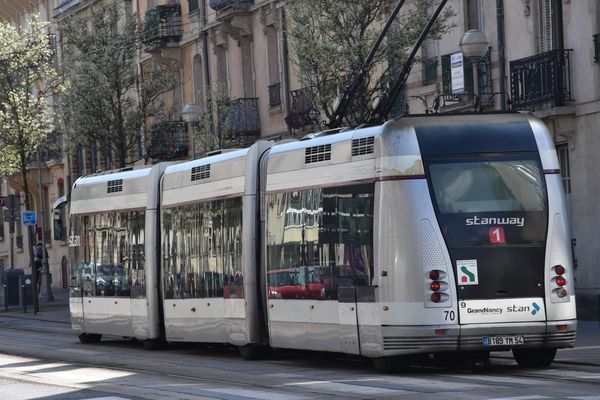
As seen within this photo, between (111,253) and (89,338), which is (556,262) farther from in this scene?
(89,338)

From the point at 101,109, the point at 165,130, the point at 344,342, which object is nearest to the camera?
the point at 344,342

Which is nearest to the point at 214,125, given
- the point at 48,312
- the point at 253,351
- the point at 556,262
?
the point at 48,312

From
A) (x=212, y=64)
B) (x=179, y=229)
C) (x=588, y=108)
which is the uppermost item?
(x=212, y=64)

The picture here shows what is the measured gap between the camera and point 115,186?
28.5 metres

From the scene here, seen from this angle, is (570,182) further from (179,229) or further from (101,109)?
(101,109)

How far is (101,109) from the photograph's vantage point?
141 feet

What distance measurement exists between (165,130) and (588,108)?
18331 millimetres

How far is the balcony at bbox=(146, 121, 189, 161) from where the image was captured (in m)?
46.3

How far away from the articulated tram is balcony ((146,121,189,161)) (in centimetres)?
2281

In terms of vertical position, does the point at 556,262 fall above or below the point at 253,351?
above

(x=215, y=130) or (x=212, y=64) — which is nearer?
(x=215, y=130)

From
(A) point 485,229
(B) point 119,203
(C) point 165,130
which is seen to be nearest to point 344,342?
(A) point 485,229

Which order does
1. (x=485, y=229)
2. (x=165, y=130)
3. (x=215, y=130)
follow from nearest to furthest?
→ 1. (x=485, y=229)
2. (x=215, y=130)
3. (x=165, y=130)

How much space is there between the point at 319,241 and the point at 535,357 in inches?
121
